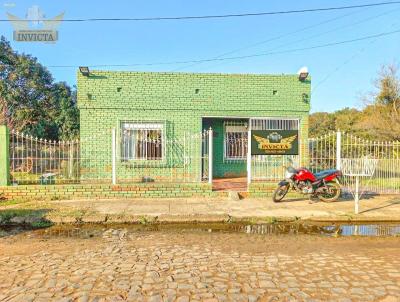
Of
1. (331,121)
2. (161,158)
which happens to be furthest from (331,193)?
(331,121)

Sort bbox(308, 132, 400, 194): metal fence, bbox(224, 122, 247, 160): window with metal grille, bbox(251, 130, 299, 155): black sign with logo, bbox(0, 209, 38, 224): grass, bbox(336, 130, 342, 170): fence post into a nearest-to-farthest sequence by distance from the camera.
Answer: bbox(0, 209, 38, 224): grass < bbox(336, 130, 342, 170): fence post < bbox(308, 132, 400, 194): metal fence < bbox(251, 130, 299, 155): black sign with logo < bbox(224, 122, 247, 160): window with metal grille

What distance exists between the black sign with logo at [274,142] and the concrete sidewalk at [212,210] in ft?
5.11

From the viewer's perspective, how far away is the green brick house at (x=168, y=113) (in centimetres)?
1260

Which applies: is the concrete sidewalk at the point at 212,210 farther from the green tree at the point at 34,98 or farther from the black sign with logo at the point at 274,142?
the green tree at the point at 34,98

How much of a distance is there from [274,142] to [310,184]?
1833 millimetres

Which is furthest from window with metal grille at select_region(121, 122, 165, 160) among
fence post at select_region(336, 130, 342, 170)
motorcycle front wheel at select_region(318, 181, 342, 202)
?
fence post at select_region(336, 130, 342, 170)

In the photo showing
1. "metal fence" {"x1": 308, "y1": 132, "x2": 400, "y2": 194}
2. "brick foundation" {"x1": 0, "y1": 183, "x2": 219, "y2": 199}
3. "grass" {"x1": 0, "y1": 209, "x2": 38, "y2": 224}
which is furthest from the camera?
"metal fence" {"x1": 308, "y1": 132, "x2": 400, "y2": 194}

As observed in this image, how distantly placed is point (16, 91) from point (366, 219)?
24.4 meters

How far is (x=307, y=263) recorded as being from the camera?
4.93 m

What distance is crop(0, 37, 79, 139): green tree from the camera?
24.3m

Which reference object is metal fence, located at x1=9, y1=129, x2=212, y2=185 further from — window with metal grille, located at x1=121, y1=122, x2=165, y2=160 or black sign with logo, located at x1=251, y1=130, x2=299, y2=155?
black sign with logo, located at x1=251, y1=130, x2=299, y2=155

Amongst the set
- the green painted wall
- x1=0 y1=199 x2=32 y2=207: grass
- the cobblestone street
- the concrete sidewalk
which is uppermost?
the green painted wall

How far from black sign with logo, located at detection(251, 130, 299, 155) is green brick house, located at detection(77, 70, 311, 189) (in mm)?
1354

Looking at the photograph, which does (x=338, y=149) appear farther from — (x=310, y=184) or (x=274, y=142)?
(x=274, y=142)
